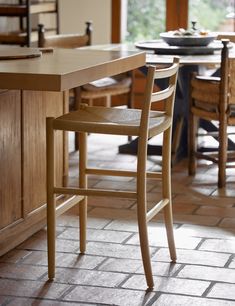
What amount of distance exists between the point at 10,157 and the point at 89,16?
155 inches

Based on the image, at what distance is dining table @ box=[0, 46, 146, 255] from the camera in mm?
2996

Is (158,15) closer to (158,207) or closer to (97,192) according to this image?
(158,207)

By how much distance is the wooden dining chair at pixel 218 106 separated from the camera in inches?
170

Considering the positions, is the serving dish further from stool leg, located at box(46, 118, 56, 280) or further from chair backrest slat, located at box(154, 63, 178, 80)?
stool leg, located at box(46, 118, 56, 280)

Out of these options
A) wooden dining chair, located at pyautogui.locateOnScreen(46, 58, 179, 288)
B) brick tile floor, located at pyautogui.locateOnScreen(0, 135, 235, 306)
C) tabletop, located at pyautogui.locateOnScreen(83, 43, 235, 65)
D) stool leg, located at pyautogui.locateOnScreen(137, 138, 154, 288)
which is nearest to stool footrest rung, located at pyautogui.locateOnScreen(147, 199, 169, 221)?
wooden dining chair, located at pyautogui.locateOnScreen(46, 58, 179, 288)

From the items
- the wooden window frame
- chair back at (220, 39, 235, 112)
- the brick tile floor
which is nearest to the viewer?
the brick tile floor

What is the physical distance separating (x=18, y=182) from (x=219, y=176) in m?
1.54

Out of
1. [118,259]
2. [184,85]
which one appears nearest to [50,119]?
[118,259]

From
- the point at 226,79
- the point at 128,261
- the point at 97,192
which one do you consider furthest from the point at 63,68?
the point at 226,79

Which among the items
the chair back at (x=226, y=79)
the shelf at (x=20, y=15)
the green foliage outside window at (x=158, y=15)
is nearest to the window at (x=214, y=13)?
the green foliage outside window at (x=158, y=15)

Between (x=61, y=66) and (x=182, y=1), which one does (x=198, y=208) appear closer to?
(x=61, y=66)

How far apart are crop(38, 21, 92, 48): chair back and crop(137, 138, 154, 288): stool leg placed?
235 cm

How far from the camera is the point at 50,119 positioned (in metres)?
2.92

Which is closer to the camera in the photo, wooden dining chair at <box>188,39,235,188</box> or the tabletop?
wooden dining chair at <box>188,39,235,188</box>
